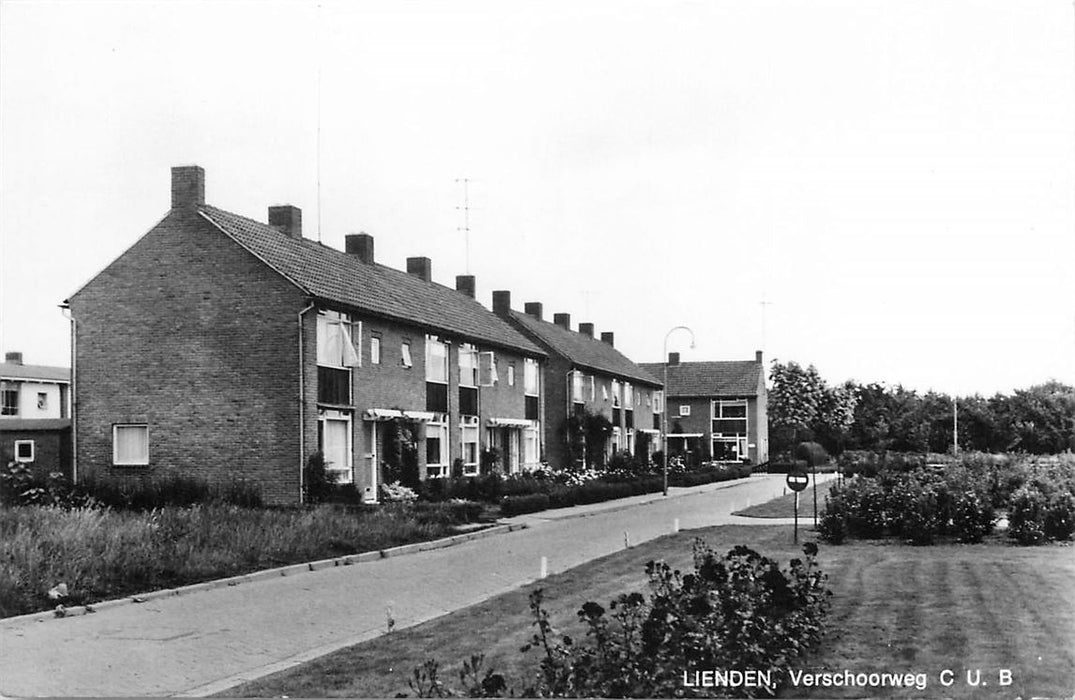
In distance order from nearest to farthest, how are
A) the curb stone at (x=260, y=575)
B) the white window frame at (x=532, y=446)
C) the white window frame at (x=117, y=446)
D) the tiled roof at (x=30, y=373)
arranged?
1. the curb stone at (x=260, y=575)
2. the white window frame at (x=117, y=446)
3. the white window frame at (x=532, y=446)
4. the tiled roof at (x=30, y=373)

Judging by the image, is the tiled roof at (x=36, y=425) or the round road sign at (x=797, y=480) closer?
the round road sign at (x=797, y=480)

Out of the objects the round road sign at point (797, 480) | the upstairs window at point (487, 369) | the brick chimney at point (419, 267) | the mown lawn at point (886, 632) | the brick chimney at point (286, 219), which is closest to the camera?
the mown lawn at point (886, 632)

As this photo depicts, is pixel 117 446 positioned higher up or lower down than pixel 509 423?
lower down

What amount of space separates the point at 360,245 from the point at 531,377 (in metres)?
11.9

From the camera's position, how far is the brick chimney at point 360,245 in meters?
38.4

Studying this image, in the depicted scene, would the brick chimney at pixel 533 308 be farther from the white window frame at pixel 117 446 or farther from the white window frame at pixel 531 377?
the white window frame at pixel 117 446

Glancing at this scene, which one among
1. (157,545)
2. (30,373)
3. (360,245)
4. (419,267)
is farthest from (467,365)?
(30,373)

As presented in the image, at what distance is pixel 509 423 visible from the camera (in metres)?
42.9

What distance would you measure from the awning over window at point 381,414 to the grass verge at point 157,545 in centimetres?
878

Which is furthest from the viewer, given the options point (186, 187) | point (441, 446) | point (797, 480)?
point (441, 446)

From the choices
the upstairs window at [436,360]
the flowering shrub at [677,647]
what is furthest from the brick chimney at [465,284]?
the flowering shrub at [677,647]

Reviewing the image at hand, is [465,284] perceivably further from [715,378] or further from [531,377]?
[715,378]

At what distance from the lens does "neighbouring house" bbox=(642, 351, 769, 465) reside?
283ft

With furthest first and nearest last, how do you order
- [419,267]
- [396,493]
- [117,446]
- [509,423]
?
[419,267] < [509,423] < [396,493] < [117,446]
